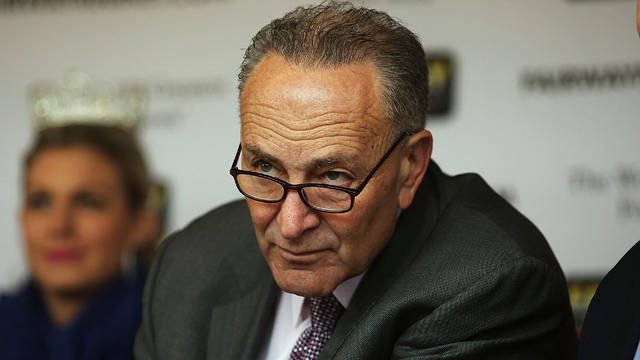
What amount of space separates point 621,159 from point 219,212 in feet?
4.51

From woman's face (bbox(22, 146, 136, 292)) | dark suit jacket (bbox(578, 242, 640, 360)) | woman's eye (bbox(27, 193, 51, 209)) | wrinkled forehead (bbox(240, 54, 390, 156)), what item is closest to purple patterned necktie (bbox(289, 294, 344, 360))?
wrinkled forehead (bbox(240, 54, 390, 156))

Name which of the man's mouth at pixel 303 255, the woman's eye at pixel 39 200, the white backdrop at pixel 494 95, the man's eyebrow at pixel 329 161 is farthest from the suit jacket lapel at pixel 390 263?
the woman's eye at pixel 39 200

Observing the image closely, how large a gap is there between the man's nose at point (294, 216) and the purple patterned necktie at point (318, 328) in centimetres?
24

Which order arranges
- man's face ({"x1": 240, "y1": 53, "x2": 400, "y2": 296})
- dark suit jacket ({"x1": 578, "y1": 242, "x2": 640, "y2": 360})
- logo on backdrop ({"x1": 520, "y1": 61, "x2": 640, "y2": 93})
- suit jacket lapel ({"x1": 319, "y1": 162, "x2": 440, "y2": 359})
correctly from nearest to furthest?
dark suit jacket ({"x1": 578, "y1": 242, "x2": 640, "y2": 360}) → man's face ({"x1": 240, "y1": 53, "x2": 400, "y2": 296}) → suit jacket lapel ({"x1": 319, "y1": 162, "x2": 440, "y2": 359}) → logo on backdrop ({"x1": 520, "y1": 61, "x2": 640, "y2": 93})

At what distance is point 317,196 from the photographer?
1511 mm

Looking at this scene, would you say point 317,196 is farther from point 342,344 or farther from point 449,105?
point 449,105

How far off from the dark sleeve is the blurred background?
133 centimetres

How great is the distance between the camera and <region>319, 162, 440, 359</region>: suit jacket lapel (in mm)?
1594

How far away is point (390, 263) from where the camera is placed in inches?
64.8

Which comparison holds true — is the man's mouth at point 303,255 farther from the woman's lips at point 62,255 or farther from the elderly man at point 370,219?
the woman's lips at point 62,255

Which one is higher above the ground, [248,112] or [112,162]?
[248,112]

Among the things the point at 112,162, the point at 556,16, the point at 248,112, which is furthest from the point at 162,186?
the point at 248,112

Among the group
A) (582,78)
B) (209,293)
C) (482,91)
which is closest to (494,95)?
(482,91)

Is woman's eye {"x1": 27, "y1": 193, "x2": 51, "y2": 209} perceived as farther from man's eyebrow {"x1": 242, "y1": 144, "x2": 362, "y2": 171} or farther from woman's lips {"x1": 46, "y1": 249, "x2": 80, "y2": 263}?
man's eyebrow {"x1": 242, "y1": 144, "x2": 362, "y2": 171}
